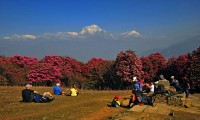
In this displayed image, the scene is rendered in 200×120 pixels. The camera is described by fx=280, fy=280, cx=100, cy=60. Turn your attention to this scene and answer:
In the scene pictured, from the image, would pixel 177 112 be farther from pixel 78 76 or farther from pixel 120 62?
pixel 78 76

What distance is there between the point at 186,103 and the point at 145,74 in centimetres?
2398

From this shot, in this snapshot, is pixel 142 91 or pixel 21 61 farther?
pixel 21 61

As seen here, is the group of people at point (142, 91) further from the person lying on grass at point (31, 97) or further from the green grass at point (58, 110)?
the person lying on grass at point (31, 97)

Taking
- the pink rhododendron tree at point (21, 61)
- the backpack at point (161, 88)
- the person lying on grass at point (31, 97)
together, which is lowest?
the person lying on grass at point (31, 97)

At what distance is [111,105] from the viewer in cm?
2089

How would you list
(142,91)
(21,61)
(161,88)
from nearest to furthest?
1. (161,88)
2. (142,91)
3. (21,61)

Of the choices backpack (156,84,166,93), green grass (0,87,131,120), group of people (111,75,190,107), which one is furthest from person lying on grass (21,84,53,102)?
backpack (156,84,166,93)

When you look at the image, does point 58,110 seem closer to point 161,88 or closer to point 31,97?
point 31,97

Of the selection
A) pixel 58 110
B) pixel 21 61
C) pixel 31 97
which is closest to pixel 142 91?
pixel 58 110

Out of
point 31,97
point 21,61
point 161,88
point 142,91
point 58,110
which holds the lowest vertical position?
point 58,110

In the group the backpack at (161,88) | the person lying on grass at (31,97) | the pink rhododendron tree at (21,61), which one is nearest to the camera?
the person lying on grass at (31,97)

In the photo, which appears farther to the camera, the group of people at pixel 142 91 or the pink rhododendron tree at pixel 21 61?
the pink rhododendron tree at pixel 21 61

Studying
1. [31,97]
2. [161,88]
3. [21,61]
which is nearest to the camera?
[31,97]

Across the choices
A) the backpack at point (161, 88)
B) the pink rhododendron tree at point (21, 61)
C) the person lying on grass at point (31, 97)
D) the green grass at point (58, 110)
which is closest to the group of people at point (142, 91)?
the backpack at point (161, 88)
